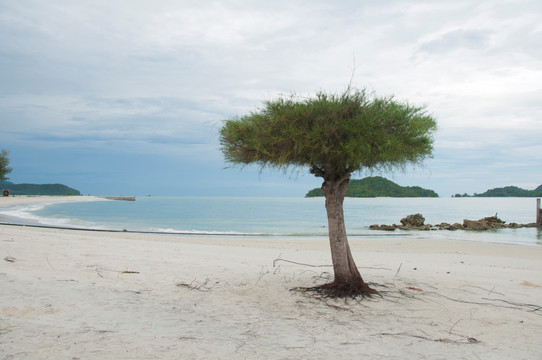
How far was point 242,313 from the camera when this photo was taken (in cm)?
665

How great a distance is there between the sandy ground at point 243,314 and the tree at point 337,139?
1.34 metres

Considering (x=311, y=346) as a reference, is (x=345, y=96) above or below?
above

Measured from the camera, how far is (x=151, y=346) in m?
4.86

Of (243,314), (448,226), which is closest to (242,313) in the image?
(243,314)

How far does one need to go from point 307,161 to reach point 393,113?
6.09ft

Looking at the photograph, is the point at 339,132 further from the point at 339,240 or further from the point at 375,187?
the point at 375,187

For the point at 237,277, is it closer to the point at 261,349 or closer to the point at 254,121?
the point at 254,121

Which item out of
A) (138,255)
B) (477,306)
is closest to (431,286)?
(477,306)

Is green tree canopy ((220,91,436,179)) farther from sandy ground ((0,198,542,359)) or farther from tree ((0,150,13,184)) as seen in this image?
tree ((0,150,13,184))

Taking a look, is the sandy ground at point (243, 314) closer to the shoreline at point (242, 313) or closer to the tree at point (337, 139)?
the shoreline at point (242, 313)

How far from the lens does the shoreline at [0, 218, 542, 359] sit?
493cm

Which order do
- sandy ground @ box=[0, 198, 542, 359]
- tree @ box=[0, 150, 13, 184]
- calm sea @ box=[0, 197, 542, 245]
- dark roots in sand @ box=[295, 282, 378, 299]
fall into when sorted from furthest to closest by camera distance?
tree @ box=[0, 150, 13, 184]
calm sea @ box=[0, 197, 542, 245]
dark roots in sand @ box=[295, 282, 378, 299]
sandy ground @ box=[0, 198, 542, 359]

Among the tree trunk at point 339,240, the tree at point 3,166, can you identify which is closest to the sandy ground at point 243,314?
the tree trunk at point 339,240

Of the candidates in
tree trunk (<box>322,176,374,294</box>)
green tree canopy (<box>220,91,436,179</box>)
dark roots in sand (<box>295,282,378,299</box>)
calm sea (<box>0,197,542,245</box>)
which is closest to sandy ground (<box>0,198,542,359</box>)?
dark roots in sand (<box>295,282,378,299</box>)
